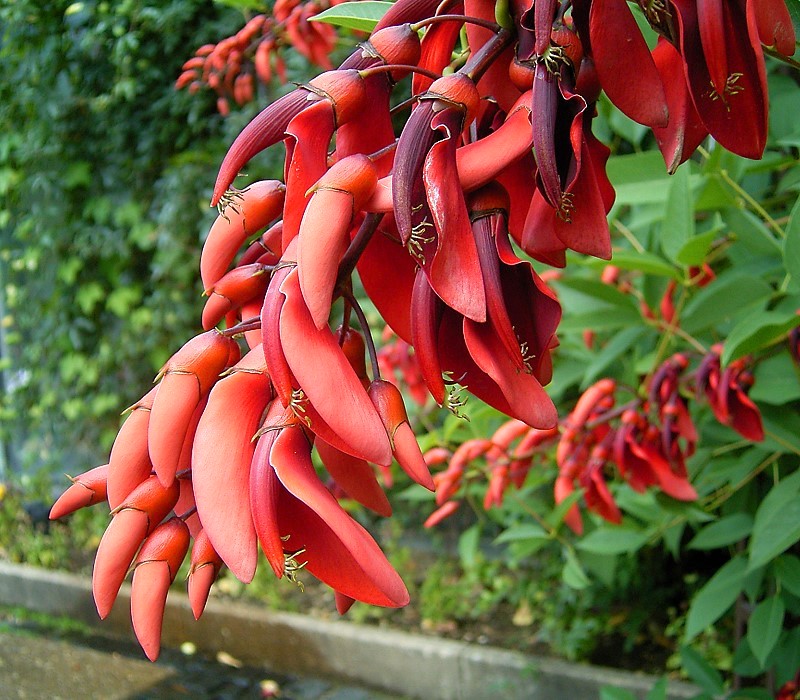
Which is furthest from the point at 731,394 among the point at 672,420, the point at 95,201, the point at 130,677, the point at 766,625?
the point at 95,201

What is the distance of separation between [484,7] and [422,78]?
40mm

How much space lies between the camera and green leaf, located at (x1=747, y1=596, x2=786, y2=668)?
1298mm

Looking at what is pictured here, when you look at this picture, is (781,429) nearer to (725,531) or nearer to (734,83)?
(725,531)

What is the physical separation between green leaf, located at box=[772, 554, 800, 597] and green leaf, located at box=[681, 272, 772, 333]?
15.3 inches

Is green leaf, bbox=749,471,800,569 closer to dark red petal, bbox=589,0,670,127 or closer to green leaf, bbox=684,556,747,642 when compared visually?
green leaf, bbox=684,556,747,642

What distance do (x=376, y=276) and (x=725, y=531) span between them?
1.26m

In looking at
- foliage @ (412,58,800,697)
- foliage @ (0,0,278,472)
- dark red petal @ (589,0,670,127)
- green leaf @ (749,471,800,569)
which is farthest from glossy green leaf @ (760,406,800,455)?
foliage @ (0,0,278,472)

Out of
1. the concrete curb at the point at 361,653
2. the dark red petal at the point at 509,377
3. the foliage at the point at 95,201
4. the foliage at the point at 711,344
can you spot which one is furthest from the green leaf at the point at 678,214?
the foliage at the point at 95,201

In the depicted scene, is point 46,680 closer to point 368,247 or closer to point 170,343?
point 170,343

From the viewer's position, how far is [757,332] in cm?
93

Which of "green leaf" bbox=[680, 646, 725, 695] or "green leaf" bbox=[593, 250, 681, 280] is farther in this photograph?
Answer: "green leaf" bbox=[680, 646, 725, 695]

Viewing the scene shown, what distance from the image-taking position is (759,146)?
0.35 metres

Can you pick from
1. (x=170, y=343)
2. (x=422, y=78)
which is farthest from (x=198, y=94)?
(x=422, y=78)

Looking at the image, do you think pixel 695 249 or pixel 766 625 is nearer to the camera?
pixel 695 249
